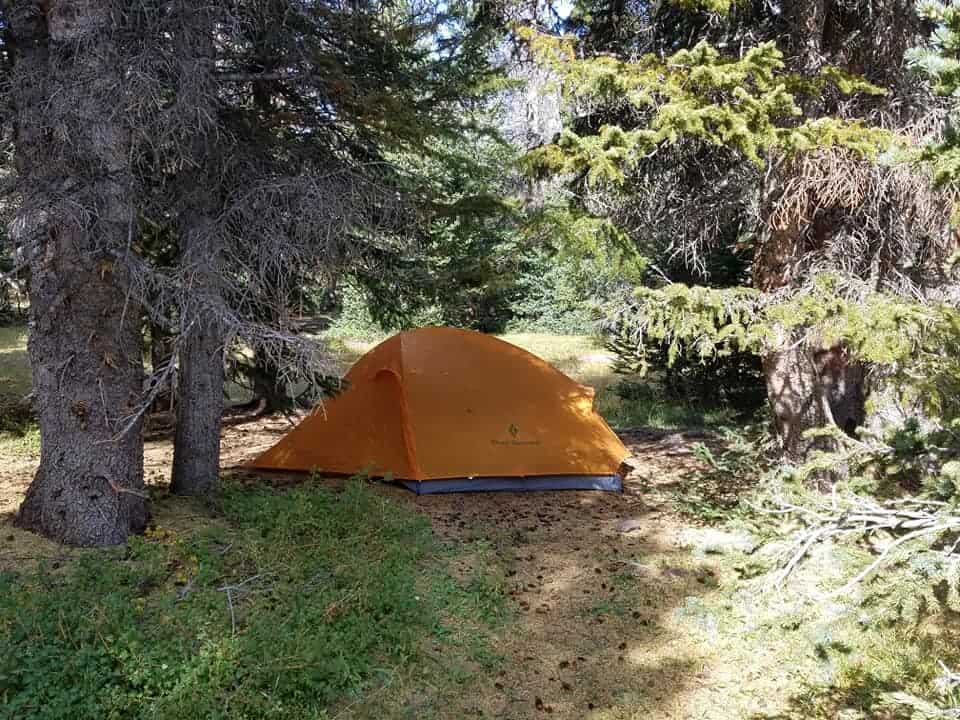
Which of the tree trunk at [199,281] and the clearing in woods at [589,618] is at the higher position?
the tree trunk at [199,281]

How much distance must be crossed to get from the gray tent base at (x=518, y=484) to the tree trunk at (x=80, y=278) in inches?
118

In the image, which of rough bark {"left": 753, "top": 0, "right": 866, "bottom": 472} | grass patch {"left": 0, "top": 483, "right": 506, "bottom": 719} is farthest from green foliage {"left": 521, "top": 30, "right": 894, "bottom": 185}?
grass patch {"left": 0, "top": 483, "right": 506, "bottom": 719}

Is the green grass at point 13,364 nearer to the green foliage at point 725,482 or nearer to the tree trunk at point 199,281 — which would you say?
the tree trunk at point 199,281

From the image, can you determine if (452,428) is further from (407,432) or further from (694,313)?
(694,313)

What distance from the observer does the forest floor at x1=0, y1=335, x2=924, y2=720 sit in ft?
13.8

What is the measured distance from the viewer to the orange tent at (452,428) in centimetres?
753

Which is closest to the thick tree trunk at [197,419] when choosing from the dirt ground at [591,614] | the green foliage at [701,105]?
the dirt ground at [591,614]

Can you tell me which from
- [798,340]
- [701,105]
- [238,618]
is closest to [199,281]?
[238,618]

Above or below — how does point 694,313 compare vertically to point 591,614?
above

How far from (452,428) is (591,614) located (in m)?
2.84

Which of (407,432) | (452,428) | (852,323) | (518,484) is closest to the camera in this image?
(852,323)

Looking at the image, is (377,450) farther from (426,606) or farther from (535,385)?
(426,606)

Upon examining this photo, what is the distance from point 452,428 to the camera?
7.61 metres

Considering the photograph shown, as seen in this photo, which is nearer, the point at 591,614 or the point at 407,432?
the point at 591,614
